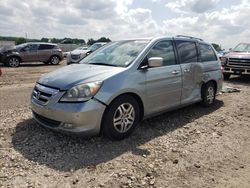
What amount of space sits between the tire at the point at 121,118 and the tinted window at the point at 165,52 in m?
1.05

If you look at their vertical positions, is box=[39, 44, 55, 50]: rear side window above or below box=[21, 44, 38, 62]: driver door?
above

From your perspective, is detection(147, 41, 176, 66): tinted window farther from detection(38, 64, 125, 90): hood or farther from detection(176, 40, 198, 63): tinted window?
detection(38, 64, 125, 90): hood

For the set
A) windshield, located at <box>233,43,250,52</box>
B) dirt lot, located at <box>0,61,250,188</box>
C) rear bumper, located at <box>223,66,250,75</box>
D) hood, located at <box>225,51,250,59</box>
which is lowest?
dirt lot, located at <box>0,61,250,188</box>

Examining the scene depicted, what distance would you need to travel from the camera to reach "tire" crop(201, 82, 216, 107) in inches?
276

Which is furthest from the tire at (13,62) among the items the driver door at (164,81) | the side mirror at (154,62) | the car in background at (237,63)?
the side mirror at (154,62)

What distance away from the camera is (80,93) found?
14.4ft

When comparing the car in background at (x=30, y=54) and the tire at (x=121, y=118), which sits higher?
the car in background at (x=30, y=54)

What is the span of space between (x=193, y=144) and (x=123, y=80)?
5.16 feet

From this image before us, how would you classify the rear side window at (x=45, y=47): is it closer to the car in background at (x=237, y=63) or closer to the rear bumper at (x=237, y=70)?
the car in background at (x=237, y=63)

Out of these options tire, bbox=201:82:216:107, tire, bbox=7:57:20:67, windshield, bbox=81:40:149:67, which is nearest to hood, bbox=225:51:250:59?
tire, bbox=201:82:216:107

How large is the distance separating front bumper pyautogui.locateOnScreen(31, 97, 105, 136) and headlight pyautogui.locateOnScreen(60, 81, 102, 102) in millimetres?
77

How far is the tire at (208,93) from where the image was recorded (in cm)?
702

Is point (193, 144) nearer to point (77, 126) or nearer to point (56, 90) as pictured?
point (77, 126)

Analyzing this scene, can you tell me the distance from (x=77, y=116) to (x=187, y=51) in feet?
10.4
